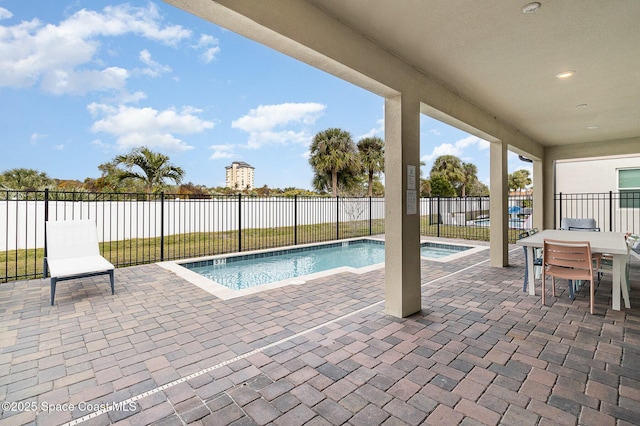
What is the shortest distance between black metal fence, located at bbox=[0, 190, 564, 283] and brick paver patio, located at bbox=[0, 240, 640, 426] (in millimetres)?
3681

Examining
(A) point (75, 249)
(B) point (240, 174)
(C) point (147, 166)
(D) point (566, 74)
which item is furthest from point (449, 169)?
(A) point (75, 249)

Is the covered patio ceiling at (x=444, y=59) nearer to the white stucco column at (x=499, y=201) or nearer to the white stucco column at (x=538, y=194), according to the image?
the white stucco column at (x=499, y=201)

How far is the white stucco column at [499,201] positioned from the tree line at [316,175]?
687 cm

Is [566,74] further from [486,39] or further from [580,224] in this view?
[580,224]

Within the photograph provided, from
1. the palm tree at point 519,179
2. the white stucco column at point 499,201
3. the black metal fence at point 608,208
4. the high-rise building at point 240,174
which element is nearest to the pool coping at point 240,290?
the white stucco column at point 499,201

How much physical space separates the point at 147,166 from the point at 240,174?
40.8 ft

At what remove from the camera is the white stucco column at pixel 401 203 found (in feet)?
11.6

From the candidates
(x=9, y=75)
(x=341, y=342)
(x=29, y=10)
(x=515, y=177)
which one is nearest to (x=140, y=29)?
(x=29, y=10)

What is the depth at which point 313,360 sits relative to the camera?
260 centimetres

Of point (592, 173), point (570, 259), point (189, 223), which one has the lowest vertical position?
point (570, 259)

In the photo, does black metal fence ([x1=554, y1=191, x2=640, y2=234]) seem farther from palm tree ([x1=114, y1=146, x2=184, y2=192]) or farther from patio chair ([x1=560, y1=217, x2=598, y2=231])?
palm tree ([x1=114, y1=146, x2=184, y2=192])

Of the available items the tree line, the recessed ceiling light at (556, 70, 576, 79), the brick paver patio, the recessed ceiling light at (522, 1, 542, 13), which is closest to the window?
the brick paver patio

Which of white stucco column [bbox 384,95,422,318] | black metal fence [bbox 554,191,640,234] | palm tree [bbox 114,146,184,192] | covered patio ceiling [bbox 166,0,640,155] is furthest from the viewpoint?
palm tree [bbox 114,146,184,192]

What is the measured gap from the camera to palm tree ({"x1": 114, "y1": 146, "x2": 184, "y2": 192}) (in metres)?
13.4
